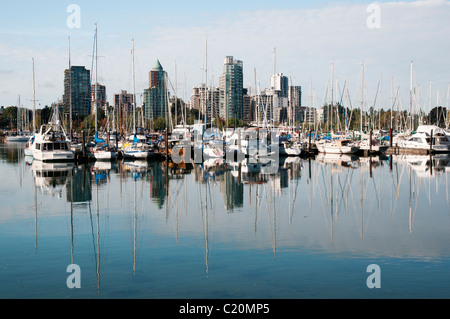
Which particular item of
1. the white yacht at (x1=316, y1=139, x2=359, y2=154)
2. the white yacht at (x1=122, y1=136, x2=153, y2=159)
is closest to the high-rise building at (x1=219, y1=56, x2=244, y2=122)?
the white yacht at (x1=316, y1=139, x2=359, y2=154)

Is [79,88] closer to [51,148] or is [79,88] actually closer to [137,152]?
[137,152]

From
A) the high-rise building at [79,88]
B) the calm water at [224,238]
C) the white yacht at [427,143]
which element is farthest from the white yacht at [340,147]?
the high-rise building at [79,88]

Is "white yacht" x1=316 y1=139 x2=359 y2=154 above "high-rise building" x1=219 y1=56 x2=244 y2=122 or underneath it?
underneath

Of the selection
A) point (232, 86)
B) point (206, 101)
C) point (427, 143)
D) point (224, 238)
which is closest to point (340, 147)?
point (427, 143)

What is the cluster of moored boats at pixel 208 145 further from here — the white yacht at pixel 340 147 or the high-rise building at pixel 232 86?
the high-rise building at pixel 232 86

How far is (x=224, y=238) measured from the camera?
18.9 meters

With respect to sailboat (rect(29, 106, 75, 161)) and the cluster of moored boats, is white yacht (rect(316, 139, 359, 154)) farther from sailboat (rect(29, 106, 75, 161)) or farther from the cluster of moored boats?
sailboat (rect(29, 106, 75, 161))

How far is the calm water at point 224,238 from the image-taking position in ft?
43.7

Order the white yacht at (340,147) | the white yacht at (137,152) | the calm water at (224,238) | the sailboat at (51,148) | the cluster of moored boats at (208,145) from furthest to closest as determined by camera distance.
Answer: the white yacht at (340,147) → the white yacht at (137,152) → the cluster of moored boats at (208,145) → the sailboat at (51,148) → the calm water at (224,238)

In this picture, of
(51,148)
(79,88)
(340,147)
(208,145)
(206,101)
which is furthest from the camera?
(79,88)

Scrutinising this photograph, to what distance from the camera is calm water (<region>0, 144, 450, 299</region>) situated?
43.7 ft

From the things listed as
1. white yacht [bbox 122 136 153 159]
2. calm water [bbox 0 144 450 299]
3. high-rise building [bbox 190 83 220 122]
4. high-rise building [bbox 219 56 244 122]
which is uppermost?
high-rise building [bbox 219 56 244 122]

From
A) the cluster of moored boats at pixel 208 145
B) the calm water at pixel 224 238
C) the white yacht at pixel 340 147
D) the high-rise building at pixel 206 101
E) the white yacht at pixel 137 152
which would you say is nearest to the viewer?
the calm water at pixel 224 238
